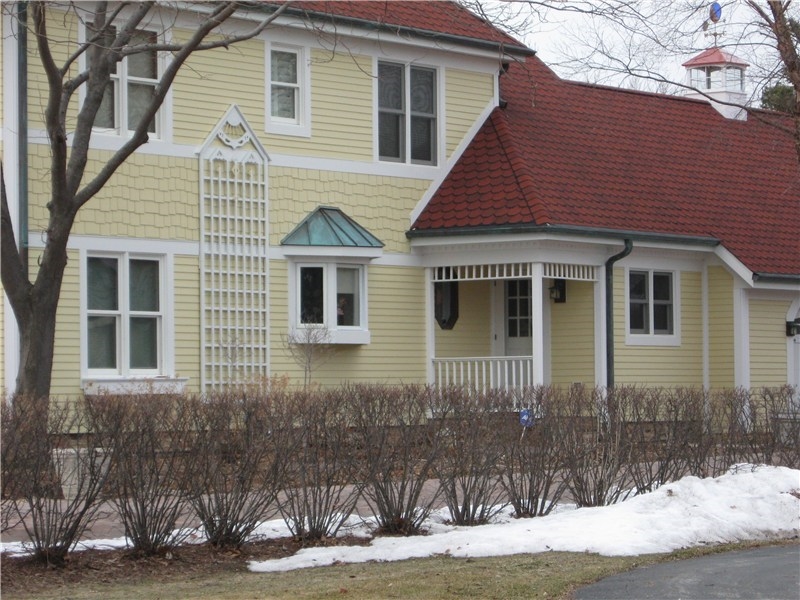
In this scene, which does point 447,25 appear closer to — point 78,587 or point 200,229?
point 200,229

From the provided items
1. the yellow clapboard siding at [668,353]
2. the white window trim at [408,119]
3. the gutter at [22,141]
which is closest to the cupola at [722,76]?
the yellow clapboard siding at [668,353]

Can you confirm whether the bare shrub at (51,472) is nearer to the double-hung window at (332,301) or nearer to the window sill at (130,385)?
the window sill at (130,385)

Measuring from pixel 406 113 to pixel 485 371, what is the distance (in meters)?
4.36

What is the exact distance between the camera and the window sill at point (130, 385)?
58.1ft

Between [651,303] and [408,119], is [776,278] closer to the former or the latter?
[651,303]

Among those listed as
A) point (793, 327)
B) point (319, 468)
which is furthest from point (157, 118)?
point (793, 327)

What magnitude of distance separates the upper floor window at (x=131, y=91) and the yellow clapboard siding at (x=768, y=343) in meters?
11.2

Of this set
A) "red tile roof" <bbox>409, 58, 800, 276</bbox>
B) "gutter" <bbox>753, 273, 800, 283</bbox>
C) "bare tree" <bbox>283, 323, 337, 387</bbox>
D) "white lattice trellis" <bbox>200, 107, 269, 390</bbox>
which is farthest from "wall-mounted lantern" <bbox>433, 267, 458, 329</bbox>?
"gutter" <bbox>753, 273, 800, 283</bbox>

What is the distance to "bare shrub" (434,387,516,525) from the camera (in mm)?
13016

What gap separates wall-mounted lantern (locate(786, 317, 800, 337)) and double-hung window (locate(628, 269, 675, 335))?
90.6 inches

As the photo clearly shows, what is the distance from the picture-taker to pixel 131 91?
61.1 feet

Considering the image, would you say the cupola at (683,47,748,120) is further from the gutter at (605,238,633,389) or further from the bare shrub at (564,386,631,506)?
the bare shrub at (564,386,631,506)

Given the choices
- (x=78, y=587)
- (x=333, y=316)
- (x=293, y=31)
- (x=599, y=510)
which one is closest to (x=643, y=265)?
(x=333, y=316)

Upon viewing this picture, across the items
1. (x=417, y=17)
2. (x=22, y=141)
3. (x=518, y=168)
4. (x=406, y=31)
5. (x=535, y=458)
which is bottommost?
(x=535, y=458)
